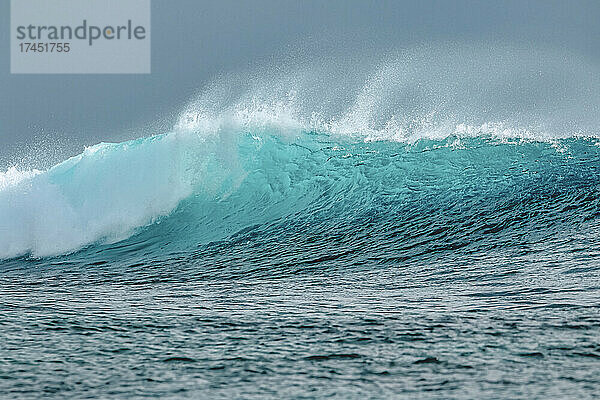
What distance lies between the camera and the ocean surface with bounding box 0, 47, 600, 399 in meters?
2.72

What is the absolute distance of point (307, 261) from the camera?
5.86 metres

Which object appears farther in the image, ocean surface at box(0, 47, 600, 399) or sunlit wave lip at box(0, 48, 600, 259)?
sunlit wave lip at box(0, 48, 600, 259)

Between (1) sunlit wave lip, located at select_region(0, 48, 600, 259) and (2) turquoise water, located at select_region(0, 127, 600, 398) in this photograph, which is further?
(1) sunlit wave lip, located at select_region(0, 48, 600, 259)

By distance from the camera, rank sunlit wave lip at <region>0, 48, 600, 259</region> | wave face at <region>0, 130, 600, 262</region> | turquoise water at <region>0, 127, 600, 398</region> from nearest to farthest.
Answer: turquoise water at <region>0, 127, 600, 398</region>, wave face at <region>0, 130, 600, 262</region>, sunlit wave lip at <region>0, 48, 600, 259</region>

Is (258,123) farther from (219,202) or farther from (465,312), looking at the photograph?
(465,312)

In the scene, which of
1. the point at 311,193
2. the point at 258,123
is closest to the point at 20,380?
the point at 311,193

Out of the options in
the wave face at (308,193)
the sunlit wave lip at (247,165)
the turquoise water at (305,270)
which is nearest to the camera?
the turquoise water at (305,270)

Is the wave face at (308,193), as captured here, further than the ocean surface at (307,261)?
Yes

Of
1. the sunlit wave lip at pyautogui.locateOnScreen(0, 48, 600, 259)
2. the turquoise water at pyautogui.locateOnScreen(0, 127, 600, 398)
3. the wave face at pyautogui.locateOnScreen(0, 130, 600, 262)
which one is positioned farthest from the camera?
the sunlit wave lip at pyautogui.locateOnScreen(0, 48, 600, 259)

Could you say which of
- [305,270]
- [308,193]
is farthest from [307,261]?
[308,193]

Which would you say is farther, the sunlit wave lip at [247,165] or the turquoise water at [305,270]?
the sunlit wave lip at [247,165]

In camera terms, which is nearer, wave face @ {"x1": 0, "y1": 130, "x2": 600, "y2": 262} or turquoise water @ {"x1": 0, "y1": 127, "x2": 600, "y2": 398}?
turquoise water @ {"x1": 0, "y1": 127, "x2": 600, "y2": 398}

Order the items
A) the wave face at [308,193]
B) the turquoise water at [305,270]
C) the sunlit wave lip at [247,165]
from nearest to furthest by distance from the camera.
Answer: the turquoise water at [305,270] → the wave face at [308,193] → the sunlit wave lip at [247,165]

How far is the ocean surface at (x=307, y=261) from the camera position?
107 inches
